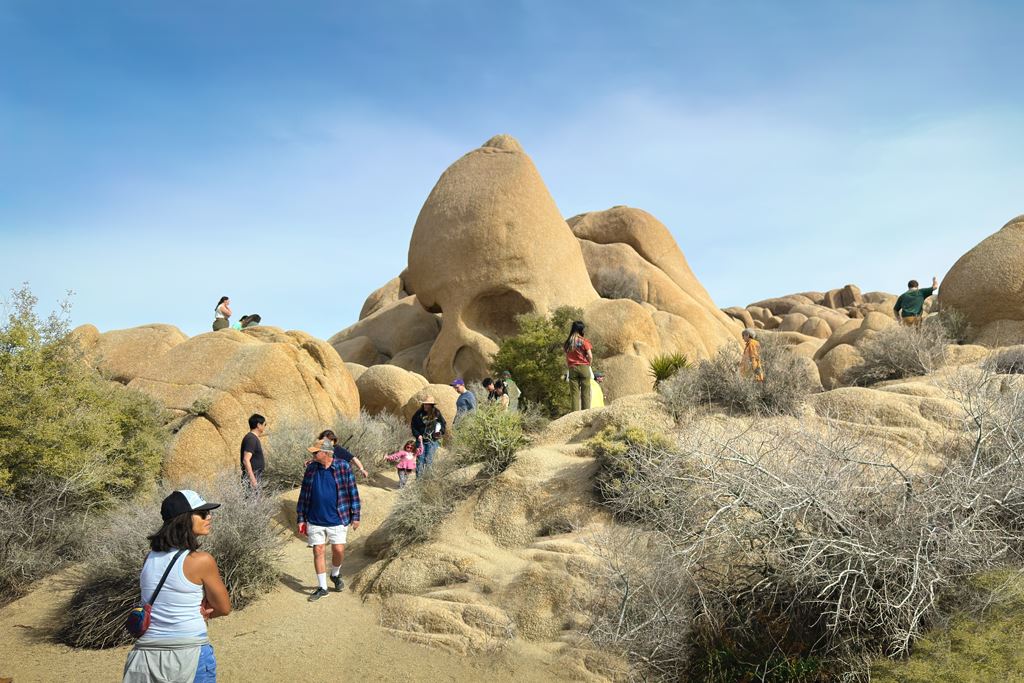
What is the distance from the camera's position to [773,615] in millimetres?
6195

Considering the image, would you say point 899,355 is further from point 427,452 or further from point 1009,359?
point 427,452

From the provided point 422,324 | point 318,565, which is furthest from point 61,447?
point 422,324

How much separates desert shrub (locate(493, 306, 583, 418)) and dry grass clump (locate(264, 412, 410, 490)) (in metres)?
3.50

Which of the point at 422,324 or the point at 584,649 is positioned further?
the point at 422,324

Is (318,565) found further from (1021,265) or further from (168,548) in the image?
(1021,265)

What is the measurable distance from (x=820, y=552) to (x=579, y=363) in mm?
7779

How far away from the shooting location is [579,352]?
1299 centimetres

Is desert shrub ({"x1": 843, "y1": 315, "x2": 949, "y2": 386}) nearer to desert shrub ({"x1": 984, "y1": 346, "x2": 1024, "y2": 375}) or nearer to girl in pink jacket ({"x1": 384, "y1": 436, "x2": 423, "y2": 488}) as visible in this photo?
desert shrub ({"x1": 984, "y1": 346, "x2": 1024, "y2": 375})

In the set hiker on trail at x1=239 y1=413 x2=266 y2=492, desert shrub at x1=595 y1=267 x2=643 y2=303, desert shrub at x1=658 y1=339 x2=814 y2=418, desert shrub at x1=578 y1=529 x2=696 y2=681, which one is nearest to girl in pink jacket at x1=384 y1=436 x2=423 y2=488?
hiker on trail at x1=239 y1=413 x2=266 y2=492

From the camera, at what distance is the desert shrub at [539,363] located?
58.6ft

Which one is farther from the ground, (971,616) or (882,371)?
(882,371)

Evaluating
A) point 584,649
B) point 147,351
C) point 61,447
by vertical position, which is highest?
point 147,351

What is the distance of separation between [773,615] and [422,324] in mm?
22449

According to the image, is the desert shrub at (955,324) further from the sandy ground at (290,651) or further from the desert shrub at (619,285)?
the sandy ground at (290,651)
